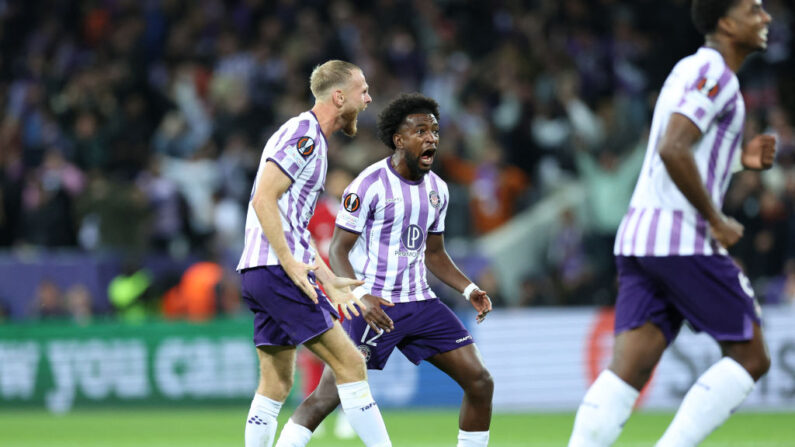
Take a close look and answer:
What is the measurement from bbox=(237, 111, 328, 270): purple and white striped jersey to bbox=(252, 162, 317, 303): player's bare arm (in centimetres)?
9

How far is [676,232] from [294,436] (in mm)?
2605

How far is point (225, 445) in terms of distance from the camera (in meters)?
10.0

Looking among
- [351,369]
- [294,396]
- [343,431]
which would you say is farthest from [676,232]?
[294,396]

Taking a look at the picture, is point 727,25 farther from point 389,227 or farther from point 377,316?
point 377,316

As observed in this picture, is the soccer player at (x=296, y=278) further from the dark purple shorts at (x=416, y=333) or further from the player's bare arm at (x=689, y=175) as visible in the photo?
the player's bare arm at (x=689, y=175)

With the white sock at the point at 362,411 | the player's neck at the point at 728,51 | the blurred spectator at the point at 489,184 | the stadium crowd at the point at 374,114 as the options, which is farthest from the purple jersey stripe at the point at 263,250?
the blurred spectator at the point at 489,184

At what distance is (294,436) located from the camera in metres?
6.74

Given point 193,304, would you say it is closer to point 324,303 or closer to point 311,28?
point 311,28

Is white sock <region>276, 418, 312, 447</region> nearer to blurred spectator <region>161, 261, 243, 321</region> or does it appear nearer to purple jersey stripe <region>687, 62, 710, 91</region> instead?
purple jersey stripe <region>687, 62, 710, 91</region>

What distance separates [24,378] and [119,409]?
4.55 ft

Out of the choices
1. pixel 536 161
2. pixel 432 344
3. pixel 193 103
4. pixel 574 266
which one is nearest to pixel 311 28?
pixel 193 103

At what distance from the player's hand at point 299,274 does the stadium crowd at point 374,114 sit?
849 cm

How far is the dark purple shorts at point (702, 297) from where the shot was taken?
5258 mm

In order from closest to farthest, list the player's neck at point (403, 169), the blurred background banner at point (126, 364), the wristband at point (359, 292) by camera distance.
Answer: the wristband at point (359, 292) → the player's neck at point (403, 169) → the blurred background banner at point (126, 364)
